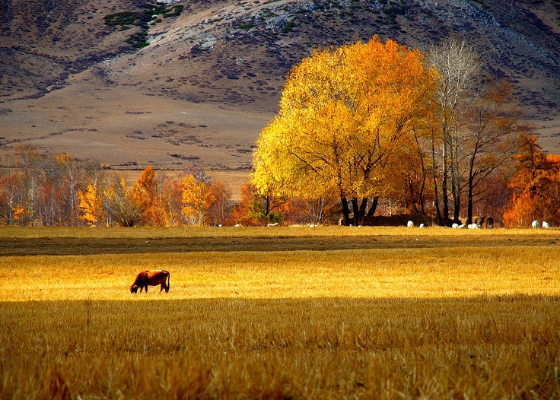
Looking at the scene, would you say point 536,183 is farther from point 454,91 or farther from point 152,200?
point 152,200

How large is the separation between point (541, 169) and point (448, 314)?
57.3 m

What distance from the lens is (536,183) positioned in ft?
201

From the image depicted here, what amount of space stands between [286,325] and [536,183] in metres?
58.6

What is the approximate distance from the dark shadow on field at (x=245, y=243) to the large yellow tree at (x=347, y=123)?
30.9 ft

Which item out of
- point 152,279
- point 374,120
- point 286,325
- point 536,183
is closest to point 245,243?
point 374,120

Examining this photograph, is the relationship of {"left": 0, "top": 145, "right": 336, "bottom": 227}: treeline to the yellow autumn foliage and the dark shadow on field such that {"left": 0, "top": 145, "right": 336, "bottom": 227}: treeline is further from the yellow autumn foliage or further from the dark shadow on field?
the dark shadow on field

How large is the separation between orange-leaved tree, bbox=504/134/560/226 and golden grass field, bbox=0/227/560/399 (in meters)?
35.5

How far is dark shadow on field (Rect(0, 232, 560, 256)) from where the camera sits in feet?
98.4

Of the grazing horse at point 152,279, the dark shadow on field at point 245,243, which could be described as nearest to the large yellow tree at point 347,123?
the dark shadow on field at point 245,243

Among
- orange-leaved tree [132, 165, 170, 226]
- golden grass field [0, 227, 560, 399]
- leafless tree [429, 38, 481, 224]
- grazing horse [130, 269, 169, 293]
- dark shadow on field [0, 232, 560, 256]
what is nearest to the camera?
golden grass field [0, 227, 560, 399]

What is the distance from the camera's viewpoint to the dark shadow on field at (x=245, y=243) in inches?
1180

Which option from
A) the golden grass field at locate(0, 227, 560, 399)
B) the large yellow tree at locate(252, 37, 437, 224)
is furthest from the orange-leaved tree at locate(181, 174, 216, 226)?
the golden grass field at locate(0, 227, 560, 399)

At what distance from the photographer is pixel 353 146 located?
44.8 meters

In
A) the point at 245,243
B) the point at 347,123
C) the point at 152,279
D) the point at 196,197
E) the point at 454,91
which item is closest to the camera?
the point at 152,279
